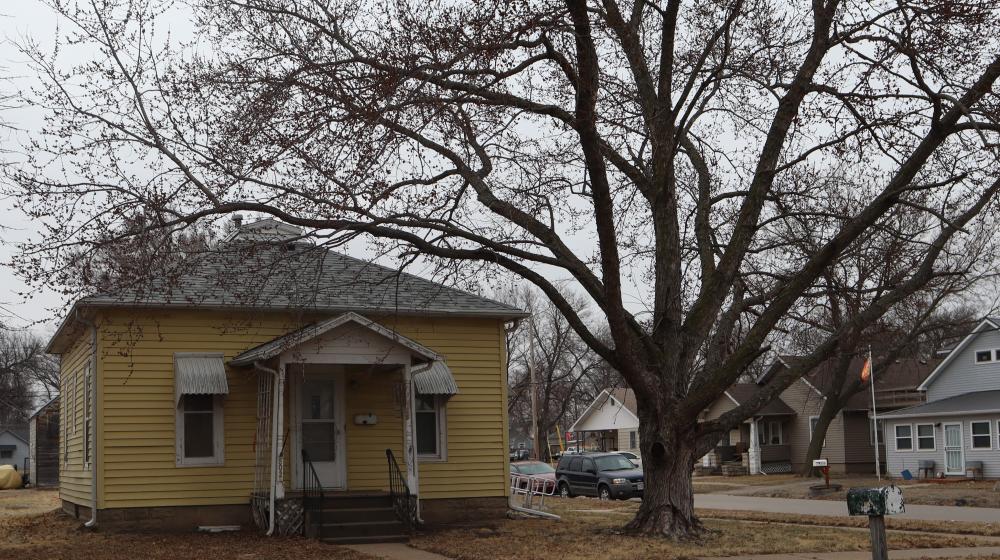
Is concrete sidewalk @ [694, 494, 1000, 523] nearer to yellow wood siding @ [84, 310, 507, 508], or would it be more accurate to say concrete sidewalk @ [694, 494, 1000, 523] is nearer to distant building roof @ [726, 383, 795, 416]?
yellow wood siding @ [84, 310, 507, 508]

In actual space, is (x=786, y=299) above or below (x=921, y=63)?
below

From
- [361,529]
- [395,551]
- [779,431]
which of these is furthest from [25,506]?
[779,431]

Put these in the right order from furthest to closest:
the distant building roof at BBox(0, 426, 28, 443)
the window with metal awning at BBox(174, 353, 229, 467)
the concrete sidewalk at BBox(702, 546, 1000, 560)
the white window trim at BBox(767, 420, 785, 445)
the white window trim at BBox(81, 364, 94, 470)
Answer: the distant building roof at BBox(0, 426, 28, 443)
the white window trim at BBox(767, 420, 785, 445)
the white window trim at BBox(81, 364, 94, 470)
the window with metal awning at BBox(174, 353, 229, 467)
the concrete sidewalk at BBox(702, 546, 1000, 560)

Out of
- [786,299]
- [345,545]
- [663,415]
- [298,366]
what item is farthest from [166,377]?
[786,299]

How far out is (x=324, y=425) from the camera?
19719 mm

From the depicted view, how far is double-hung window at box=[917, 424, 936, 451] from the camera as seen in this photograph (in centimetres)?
4247

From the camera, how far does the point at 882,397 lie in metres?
49.6

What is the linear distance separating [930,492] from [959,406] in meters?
9.83

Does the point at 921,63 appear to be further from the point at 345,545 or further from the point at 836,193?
the point at 345,545

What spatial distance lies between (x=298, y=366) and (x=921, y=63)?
36.9 ft

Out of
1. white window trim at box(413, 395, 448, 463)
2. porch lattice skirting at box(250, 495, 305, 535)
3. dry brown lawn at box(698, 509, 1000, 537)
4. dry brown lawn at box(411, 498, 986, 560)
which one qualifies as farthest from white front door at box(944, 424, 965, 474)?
porch lattice skirting at box(250, 495, 305, 535)

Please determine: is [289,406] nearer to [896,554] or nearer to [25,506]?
[896,554]

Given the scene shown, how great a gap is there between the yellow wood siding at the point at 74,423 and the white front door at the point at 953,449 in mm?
32372

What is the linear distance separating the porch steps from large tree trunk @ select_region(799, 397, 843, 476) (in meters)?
27.8
